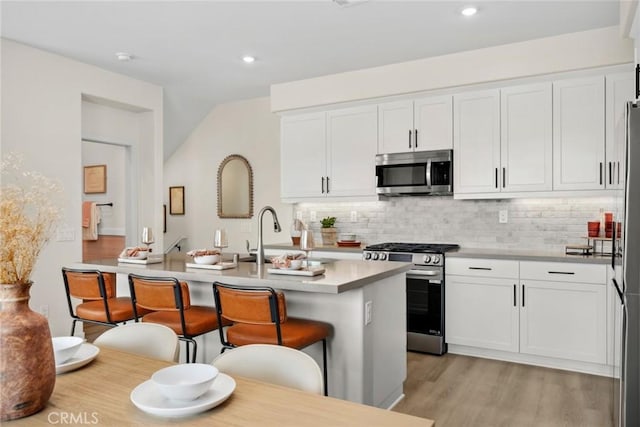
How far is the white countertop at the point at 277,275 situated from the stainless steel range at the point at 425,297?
3.74 feet

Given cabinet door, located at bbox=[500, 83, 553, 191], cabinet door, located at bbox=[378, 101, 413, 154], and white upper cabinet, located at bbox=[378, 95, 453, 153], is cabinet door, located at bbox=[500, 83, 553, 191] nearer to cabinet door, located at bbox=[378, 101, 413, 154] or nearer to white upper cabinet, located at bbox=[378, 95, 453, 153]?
white upper cabinet, located at bbox=[378, 95, 453, 153]

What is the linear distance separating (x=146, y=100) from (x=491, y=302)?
13.6 feet

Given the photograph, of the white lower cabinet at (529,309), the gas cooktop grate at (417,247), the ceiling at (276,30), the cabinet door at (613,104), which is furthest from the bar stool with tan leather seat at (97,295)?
the cabinet door at (613,104)

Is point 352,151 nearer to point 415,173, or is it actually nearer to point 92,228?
point 415,173

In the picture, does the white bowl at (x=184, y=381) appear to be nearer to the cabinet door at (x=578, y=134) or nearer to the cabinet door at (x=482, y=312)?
the cabinet door at (x=482, y=312)

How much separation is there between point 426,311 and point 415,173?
132 cm

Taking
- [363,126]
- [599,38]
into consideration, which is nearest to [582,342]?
[599,38]

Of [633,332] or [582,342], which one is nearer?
[633,332]

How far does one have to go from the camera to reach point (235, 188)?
6297 mm

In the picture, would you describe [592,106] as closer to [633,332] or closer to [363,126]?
[363,126]

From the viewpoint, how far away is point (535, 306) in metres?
3.87

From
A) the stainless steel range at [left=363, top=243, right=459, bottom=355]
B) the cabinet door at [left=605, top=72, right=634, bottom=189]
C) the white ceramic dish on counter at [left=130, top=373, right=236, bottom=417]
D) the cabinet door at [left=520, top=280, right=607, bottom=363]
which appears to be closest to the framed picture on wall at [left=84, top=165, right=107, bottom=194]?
the stainless steel range at [left=363, top=243, right=459, bottom=355]

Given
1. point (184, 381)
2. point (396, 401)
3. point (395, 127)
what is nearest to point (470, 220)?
point (395, 127)

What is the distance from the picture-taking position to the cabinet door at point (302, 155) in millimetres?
5191
